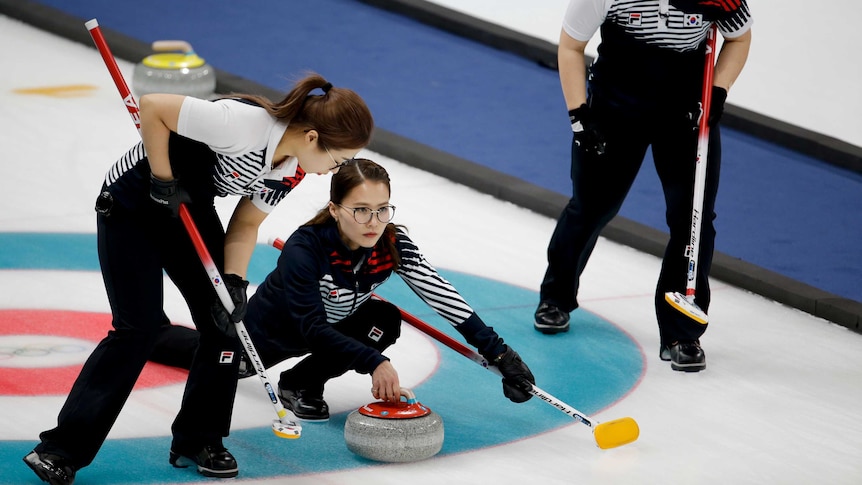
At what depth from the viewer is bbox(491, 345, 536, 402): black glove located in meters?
4.16

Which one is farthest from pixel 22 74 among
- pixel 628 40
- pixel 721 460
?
pixel 721 460

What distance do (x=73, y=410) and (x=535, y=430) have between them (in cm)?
153

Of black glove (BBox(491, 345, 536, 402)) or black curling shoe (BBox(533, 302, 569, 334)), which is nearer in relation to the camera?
black glove (BBox(491, 345, 536, 402))

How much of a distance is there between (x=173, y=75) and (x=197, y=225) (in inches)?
174

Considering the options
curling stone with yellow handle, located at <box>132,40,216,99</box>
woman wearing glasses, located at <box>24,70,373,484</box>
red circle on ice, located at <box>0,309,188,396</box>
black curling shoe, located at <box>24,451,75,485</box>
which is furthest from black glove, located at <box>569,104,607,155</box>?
curling stone with yellow handle, located at <box>132,40,216,99</box>

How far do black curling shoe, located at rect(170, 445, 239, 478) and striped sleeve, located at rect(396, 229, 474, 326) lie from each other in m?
0.79

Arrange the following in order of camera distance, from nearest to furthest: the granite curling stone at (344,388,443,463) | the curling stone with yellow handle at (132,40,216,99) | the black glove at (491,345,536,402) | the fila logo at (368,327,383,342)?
the granite curling stone at (344,388,443,463) < the black glove at (491,345,536,402) < the fila logo at (368,327,383,342) < the curling stone with yellow handle at (132,40,216,99)

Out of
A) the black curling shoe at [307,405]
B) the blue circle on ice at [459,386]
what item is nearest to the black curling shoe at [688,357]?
the blue circle on ice at [459,386]

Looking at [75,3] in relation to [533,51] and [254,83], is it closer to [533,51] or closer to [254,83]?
[254,83]

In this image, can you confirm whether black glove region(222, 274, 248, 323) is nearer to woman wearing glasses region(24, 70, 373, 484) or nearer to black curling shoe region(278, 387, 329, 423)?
woman wearing glasses region(24, 70, 373, 484)

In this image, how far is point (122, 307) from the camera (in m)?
3.68

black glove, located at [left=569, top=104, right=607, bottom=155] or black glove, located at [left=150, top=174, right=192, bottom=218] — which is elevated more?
black glove, located at [left=150, top=174, right=192, bottom=218]

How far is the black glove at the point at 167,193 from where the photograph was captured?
11.6 ft

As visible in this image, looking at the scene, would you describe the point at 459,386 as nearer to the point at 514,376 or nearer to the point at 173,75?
the point at 514,376
